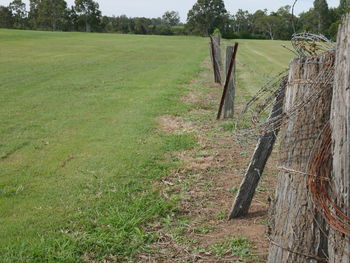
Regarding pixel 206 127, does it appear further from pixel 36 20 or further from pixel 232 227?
pixel 36 20

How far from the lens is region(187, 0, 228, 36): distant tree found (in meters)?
104

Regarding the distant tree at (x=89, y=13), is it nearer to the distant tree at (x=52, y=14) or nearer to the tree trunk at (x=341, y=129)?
the distant tree at (x=52, y=14)

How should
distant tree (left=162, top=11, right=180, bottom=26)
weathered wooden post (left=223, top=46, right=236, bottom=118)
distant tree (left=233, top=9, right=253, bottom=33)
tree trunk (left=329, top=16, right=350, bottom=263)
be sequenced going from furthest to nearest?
distant tree (left=162, top=11, right=180, bottom=26) < distant tree (left=233, top=9, right=253, bottom=33) < weathered wooden post (left=223, top=46, right=236, bottom=118) < tree trunk (left=329, top=16, right=350, bottom=263)

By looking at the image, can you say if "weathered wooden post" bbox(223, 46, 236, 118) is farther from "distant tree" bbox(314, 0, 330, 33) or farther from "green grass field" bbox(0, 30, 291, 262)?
"distant tree" bbox(314, 0, 330, 33)

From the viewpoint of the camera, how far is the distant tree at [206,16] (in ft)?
342

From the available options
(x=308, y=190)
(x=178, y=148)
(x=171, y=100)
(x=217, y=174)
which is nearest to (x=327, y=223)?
(x=308, y=190)

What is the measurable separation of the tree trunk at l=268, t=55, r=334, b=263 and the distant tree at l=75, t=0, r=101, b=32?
105 m

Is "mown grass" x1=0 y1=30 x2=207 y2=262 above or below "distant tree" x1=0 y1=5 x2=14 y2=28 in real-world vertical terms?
below

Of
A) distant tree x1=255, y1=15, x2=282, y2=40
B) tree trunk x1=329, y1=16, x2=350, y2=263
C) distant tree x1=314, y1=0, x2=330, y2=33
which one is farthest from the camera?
distant tree x1=314, y1=0, x2=330, y2=33

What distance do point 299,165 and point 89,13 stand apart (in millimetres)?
107498

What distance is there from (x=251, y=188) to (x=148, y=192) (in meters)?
1.42

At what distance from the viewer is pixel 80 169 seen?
6.32m

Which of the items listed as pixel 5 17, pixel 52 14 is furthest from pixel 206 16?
pixel 5 17

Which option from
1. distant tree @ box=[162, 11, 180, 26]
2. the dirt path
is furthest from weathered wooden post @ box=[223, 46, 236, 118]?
distant tree @ box=[162, 11, 180, 26]
